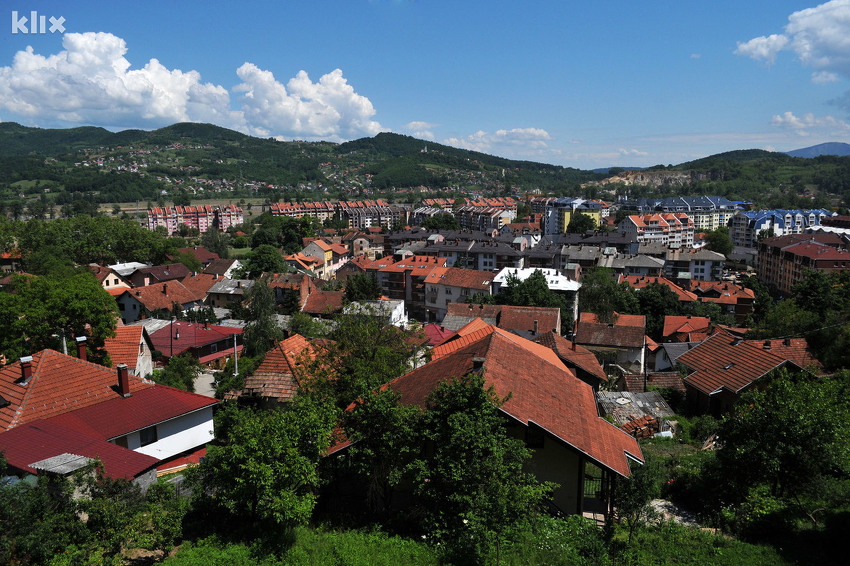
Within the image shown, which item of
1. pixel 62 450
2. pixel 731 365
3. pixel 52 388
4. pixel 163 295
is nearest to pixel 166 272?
pixel 163 295

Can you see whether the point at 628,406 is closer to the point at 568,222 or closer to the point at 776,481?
the point at 776,481

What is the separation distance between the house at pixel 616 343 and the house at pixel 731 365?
10846mm

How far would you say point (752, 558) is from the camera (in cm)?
1010

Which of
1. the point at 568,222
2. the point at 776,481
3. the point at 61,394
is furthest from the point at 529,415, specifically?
the point at 568,222

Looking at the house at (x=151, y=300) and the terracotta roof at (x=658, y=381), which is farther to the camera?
the house at (x=151, y=300)

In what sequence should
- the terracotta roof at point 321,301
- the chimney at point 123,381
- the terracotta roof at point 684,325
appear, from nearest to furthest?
1. the chimney at point 123,381
2. the terracotta roof at point 684,325
3. the terracotta roof at point 321,301

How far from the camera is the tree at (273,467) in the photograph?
412 inches

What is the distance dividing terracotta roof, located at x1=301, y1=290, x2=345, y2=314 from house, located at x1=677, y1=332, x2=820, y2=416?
32.1 metres

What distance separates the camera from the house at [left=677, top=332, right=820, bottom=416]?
2109 cm

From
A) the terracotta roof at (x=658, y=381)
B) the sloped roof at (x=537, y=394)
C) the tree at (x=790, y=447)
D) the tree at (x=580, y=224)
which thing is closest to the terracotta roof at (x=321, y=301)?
the terracotta roof at (x=658, y=381)

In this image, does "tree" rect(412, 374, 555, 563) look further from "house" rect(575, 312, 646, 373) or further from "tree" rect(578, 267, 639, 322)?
"tree" rect(578, 267, 639, 322)

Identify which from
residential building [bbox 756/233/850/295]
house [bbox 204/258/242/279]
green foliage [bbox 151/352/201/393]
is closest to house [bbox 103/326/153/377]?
green foliage [bbox 151/352/201/393]

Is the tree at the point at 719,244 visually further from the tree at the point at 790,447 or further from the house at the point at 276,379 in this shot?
the house at the point at 276,379

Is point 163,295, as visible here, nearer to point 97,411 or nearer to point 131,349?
point 131,349
